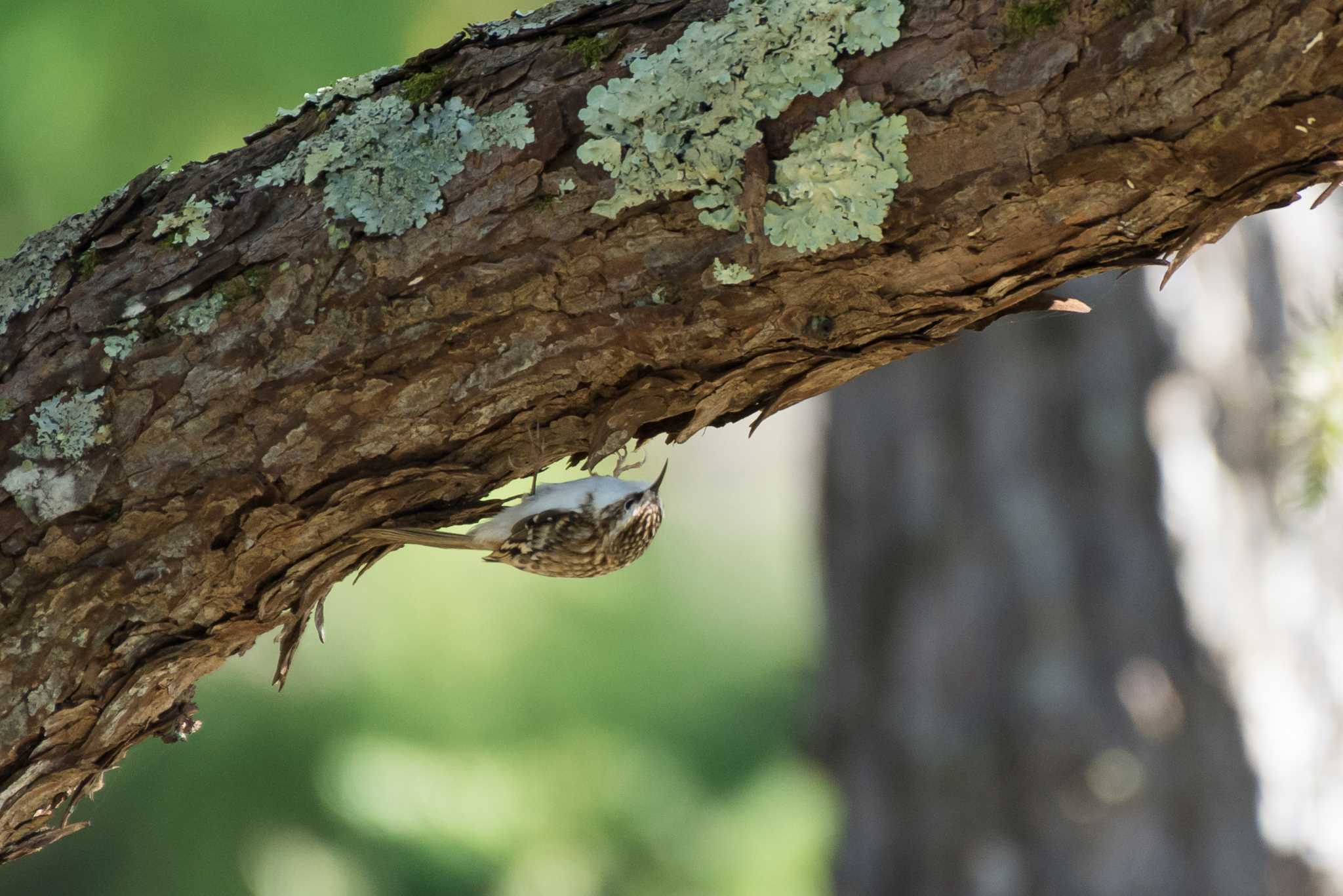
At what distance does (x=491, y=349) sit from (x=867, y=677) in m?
2.58

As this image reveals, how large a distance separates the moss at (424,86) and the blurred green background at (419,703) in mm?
1618

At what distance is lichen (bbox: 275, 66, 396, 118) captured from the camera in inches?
50.3

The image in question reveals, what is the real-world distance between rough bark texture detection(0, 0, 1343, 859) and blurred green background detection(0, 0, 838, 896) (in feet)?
5.04

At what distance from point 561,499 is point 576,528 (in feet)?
0.19

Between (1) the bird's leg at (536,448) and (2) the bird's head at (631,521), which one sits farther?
(2) the bird's head at (631,521)

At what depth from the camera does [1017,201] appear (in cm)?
108

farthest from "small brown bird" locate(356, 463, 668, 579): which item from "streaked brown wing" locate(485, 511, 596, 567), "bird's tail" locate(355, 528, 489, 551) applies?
"bird's tail" locate(355, 528, 489, 551)

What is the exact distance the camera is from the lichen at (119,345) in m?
1.23

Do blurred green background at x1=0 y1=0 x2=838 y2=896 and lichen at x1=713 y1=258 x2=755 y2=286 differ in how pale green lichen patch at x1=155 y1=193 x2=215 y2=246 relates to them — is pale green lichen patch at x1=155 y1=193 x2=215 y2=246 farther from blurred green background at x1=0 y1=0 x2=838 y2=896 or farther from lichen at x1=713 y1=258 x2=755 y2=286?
blurred green background at x1=0 y1=0 x2=838 y2=896

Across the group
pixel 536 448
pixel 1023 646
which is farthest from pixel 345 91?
pixel 1023 646

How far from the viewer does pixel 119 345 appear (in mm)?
1228

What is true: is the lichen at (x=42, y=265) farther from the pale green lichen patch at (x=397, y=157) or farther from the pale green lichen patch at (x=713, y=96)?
the pale green lichen patch at (x=713, y=96)

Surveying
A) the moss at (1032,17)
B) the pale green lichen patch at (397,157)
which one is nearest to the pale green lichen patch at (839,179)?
the moss at (1032,17)

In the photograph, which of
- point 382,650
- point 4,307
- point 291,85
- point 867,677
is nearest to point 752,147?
point 4,307
